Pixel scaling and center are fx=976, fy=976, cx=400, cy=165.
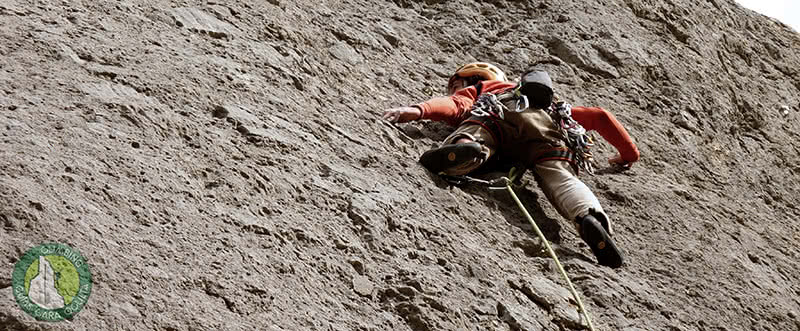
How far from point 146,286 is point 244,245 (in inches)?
18.8

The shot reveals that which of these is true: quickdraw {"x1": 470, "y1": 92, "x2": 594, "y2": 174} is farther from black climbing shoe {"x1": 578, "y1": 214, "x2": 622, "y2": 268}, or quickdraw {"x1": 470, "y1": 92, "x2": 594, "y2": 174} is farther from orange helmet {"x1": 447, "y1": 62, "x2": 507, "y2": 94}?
black climbing shoe {"x1": 578, "y1": 214, "x2": 622, "y2": 268}

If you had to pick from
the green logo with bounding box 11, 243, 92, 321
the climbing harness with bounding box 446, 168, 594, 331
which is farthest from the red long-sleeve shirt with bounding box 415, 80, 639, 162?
the green logo with bounding box 11, 243, 92, 321

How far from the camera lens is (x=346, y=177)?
4.15 m

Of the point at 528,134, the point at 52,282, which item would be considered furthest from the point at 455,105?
the point at 52,282

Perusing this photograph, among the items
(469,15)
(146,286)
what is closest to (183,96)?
(146,286)

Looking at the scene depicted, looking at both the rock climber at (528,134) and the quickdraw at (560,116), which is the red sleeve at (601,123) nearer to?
the rock climber at (528,134)

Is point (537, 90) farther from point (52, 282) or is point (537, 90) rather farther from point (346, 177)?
point (52, 282)

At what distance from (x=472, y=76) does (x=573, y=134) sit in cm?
78

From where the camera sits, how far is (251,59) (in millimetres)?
4777

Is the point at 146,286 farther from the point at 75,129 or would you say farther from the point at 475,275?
the point at 475,275

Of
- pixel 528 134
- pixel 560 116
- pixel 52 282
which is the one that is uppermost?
pixel 560 116

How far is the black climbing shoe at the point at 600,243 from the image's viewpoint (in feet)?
14.4

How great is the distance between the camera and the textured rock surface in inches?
126

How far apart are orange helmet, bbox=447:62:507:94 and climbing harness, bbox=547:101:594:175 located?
55 centimetres
